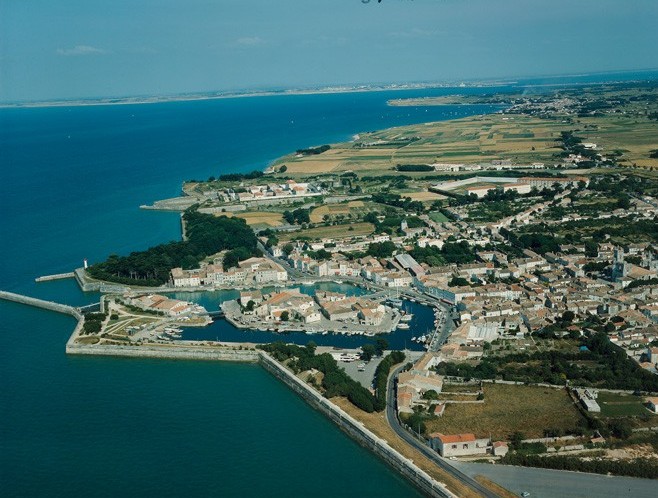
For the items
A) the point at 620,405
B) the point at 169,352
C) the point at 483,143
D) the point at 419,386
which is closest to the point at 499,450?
the point at 419,386

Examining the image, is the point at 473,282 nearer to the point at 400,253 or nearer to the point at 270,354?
the point at 400,253

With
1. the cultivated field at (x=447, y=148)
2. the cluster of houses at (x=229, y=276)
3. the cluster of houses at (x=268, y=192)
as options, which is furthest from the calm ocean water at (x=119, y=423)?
the cultivated field at (x=447, y=148)

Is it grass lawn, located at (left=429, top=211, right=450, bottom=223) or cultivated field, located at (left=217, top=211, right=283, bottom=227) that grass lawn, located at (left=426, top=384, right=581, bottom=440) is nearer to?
grass lawn, located at (left=429, top=211, right=450, bottom=223)

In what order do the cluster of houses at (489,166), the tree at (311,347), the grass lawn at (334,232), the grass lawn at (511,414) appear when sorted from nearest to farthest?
the grass lawn at (511,414), the tree at (311,347), the grass lawn at (334,232), the cluster of houses at (489,166)

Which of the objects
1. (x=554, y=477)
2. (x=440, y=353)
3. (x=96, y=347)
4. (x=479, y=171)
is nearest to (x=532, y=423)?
(x=554, y=477)

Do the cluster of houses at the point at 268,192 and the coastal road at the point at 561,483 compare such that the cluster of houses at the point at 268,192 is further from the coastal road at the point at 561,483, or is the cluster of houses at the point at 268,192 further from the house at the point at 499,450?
the coastal road at the point at 561,483

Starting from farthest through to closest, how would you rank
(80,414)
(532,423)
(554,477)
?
(80,414), (532,423), (554,477)

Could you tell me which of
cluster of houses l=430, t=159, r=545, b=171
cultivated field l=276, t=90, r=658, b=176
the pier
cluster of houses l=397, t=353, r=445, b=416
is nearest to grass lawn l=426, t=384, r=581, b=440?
cluster of houses l=397, t=353, r=445, b=416
